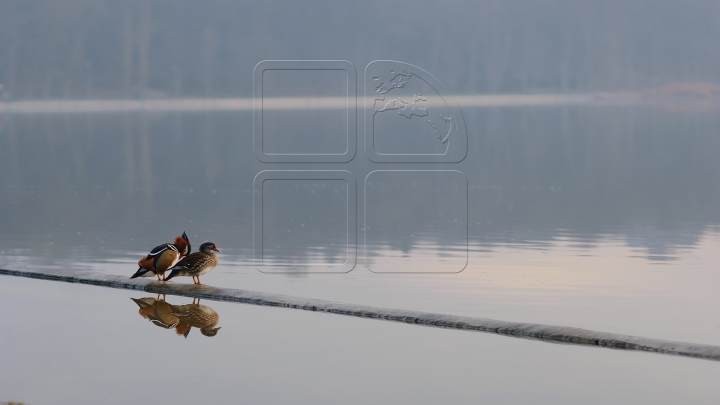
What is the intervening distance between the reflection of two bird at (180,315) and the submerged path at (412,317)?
1.05 ft

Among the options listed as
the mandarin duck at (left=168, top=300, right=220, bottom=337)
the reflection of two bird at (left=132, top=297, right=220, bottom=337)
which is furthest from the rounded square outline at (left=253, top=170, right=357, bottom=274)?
the mandarin duck at (left=168, top=300, right=220, bottom=337)

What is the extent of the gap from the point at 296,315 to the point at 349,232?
8.62 metres

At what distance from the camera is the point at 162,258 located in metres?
9.38

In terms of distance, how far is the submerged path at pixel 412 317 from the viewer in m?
7.26

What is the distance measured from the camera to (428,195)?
24.4m

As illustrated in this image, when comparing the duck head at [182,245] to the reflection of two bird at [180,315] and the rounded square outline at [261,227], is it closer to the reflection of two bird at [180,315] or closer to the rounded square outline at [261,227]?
the reflection of two bird at [180,315]

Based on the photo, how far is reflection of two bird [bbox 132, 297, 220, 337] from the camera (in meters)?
7.90

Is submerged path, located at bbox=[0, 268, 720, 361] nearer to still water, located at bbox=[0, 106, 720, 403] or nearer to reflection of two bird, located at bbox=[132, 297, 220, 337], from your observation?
still water, located at bbox=[0, 106, 720, 403]

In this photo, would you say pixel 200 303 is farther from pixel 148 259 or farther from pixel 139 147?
pixel 139 147

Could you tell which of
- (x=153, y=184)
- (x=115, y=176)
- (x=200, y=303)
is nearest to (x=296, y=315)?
(x=200, y=303)

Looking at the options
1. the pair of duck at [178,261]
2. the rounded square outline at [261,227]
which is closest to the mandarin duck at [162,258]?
the pair of duck at [178,261]

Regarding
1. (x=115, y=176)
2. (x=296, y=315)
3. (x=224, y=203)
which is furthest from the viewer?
(x=115, y=176)

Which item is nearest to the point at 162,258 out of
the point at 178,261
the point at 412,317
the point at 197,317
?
the point at 178,261

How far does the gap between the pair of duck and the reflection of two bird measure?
1.22 feet
